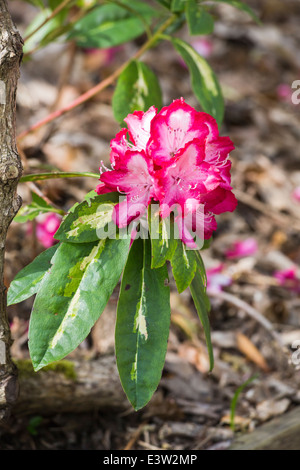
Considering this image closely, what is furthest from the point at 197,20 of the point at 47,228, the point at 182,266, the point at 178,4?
the point at 47,228

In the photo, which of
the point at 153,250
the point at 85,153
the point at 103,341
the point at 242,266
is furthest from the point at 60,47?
the point at 153,250

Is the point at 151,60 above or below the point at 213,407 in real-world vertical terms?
above

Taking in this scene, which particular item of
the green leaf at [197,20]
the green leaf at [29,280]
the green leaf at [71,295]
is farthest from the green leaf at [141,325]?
the green leaf at [197,20]

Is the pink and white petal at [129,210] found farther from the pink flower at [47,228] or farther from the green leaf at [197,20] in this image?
the pink flower at [47,228]

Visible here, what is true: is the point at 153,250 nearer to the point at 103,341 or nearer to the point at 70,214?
the point at 70,214

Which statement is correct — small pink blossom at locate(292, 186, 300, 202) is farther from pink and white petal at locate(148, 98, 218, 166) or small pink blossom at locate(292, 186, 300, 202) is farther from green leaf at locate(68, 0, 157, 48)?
pink and white petal at locate(148, 98, 218, 166)

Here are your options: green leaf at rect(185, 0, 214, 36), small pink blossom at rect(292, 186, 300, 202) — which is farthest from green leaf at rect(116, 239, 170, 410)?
small pink blossom at rect(292, 186, 300, 202)

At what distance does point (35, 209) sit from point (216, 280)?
0.94 meters

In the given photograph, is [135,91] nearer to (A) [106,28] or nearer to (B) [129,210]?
(A) [106,28]

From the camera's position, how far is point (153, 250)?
93 centimetres

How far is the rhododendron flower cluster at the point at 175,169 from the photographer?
944 mm

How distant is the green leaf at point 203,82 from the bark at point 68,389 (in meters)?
0.75
